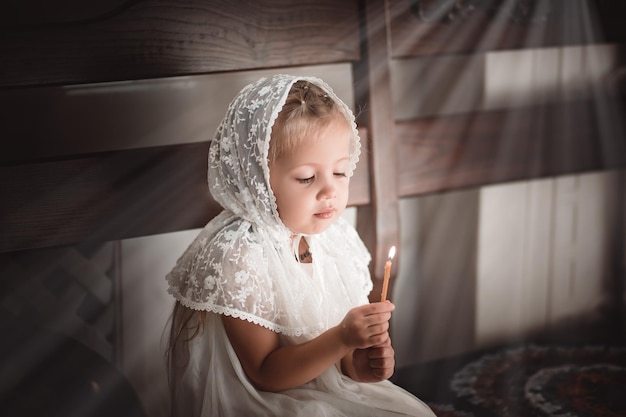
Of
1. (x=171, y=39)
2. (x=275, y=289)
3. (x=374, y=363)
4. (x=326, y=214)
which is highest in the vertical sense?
(x=171, y=39)

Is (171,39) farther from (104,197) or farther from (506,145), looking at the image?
(506,145)

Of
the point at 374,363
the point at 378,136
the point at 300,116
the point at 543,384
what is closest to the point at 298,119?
the point at 300,116

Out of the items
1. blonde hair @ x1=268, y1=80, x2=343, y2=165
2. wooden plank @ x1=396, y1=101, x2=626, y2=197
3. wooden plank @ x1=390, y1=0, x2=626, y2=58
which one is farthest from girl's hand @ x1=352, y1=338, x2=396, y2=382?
wooden plank @ x1=390, y1=0, x2=626, y2=58

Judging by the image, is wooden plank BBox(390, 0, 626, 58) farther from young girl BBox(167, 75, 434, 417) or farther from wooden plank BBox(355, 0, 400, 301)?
young girl BBox(167, 75, 434, 417)

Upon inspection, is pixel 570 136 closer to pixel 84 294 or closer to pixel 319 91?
pixel 319 91

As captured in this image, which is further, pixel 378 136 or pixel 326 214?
pixel 378 136

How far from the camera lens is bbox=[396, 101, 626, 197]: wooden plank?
1.67 m

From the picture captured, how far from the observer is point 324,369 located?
1.09m

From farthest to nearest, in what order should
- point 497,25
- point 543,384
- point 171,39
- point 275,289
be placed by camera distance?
point 543,384
point 497,25
point 171,39
point 275,289

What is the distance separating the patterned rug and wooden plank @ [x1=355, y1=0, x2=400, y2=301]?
44 cm

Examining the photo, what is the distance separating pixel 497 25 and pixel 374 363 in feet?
3.29

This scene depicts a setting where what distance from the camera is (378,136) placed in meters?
1.55

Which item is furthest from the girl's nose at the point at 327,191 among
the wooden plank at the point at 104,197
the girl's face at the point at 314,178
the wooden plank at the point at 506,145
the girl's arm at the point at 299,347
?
the wooden plank at the point at 506,145

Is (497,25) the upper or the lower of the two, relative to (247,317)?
upper
